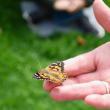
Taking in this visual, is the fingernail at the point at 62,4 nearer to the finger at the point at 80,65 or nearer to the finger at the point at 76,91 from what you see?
the finger at the point at 80,65

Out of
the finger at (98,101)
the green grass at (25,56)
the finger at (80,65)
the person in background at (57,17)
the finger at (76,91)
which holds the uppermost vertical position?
the person in background at (57,17)

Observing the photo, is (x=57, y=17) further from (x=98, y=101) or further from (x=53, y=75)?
(x=98, y=101)

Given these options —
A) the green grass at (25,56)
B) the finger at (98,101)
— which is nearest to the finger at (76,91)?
the finger at (98,101)

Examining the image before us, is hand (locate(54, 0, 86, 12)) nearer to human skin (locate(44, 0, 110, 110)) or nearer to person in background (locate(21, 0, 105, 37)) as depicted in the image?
person in background (locate(21, 0, 105, 37))

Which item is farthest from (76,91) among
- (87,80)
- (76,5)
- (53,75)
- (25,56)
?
(76,5)

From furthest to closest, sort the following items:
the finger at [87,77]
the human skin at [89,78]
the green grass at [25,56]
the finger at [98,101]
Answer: the green grass at [25,56]
the finger at [87,77]
the human skin at [89,78]
the finger at [98,101]

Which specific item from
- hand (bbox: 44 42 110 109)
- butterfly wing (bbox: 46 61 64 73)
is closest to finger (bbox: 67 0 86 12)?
hand (bbox: 44 42 110 109)
